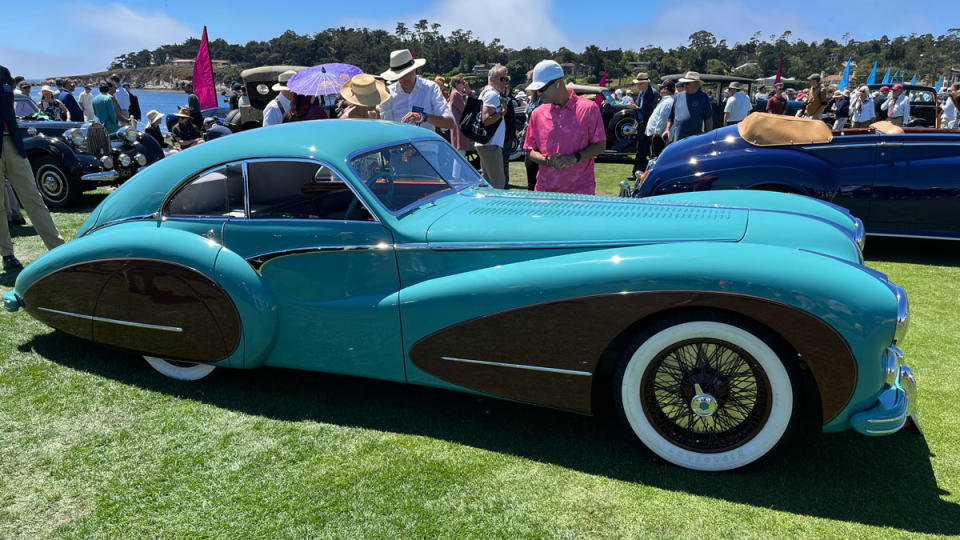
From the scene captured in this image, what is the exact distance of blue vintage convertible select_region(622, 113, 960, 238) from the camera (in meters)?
5.40

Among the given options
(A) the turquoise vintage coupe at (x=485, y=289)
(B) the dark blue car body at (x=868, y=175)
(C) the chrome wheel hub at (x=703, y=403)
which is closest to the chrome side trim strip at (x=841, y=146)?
(B) the dark blue car body at (x=868, y=175)

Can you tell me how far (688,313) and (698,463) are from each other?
64cm

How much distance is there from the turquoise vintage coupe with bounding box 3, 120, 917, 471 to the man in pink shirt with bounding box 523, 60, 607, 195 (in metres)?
0.88

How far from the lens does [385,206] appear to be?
2928mm

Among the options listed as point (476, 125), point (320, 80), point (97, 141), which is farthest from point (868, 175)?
point (97, 141)

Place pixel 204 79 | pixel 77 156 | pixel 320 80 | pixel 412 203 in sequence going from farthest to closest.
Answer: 1. pixel 204 79
2. pixel 77 156
3. pixel 320 80
4. pixel 412 203

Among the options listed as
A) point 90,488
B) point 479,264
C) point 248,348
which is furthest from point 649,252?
point 90,488

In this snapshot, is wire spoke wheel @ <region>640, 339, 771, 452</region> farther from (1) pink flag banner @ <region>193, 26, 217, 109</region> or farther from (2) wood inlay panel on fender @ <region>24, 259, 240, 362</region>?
(1) pink flag banner @ <region>193, 26, 217, 109</region>

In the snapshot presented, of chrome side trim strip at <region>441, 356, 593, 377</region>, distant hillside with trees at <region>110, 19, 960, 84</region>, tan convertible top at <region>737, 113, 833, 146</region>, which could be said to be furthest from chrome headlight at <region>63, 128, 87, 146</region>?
distant hillside with trees at <region>110, 19, 960, 84</region>

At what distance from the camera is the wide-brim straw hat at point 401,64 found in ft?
18.4

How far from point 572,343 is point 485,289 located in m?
0.44

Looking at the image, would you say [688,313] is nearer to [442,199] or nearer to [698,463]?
[698,463]

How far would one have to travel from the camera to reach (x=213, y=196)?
3227 mm

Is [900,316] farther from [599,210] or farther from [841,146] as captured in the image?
[841,146]
